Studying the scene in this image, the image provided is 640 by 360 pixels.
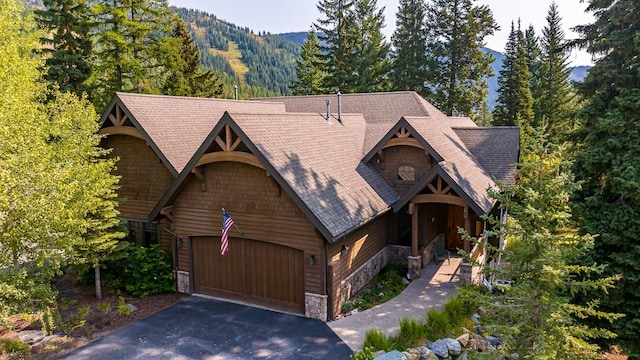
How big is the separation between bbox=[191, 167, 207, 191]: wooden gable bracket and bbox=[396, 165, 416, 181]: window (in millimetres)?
7830

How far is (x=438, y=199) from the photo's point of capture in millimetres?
14898

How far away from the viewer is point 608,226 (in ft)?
32.8

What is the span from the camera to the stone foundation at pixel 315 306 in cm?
1212

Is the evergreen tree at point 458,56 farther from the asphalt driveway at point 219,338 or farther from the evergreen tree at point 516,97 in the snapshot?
the asphalt driveway at point 219,338

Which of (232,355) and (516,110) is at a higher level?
(516,110)

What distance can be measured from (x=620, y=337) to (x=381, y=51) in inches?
1375

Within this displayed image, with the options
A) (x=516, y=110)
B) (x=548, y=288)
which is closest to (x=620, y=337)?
(x=548, y=288)

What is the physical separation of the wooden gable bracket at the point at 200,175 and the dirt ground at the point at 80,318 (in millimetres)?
3915

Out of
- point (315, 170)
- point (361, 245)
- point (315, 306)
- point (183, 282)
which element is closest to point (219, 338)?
point (315, 306)

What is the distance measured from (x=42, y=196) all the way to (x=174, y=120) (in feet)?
26.7

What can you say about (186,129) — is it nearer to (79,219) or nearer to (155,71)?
(79,219)

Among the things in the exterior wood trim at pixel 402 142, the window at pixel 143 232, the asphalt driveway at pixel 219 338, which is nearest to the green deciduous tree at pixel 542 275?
the asphalt driveway at pixel 219 338

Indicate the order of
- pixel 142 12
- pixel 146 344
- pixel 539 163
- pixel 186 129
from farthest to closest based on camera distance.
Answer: pixel 142 12 → pixel 186 129 → pixel 146 344 → pixel 539 163

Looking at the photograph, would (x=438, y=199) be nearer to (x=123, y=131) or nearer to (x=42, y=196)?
(x=42, y=196)
